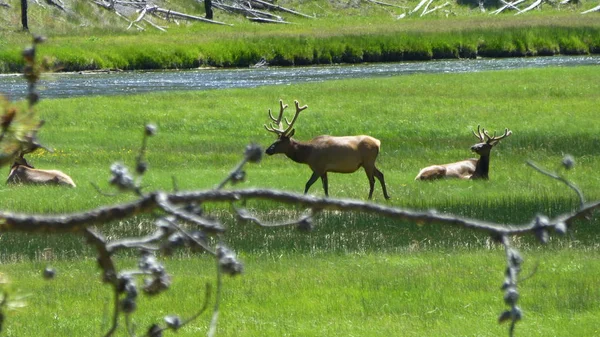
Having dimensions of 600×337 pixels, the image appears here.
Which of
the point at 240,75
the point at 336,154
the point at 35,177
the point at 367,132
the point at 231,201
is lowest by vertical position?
the point at 240,75

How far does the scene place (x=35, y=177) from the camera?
1945cm

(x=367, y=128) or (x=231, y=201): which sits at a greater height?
(x=231, y=201)

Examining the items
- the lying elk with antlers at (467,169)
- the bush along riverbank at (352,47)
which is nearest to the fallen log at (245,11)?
the bush along riverbank at (352,47)

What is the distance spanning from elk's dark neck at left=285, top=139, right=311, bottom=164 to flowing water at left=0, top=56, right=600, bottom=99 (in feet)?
61.1

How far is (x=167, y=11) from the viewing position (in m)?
75.6

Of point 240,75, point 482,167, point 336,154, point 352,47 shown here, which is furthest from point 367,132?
point 352,47

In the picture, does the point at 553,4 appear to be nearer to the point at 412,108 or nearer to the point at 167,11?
the point at 167,11

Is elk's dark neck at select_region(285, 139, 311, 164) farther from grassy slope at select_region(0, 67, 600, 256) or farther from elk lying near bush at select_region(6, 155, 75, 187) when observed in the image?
elk lying near bush at select_region(6, 155, 75, 187)

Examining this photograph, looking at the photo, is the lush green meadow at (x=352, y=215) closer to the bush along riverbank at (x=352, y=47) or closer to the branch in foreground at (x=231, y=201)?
the branch in foreground at (x=231, y=201)

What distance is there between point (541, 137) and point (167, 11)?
53442 mm

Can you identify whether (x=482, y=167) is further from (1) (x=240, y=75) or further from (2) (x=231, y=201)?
(1) (x=240, y=75)

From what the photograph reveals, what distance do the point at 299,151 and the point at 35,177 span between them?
4670 mm

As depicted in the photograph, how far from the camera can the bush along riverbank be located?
5403 centimetres

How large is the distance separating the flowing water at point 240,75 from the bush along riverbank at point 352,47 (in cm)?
222
